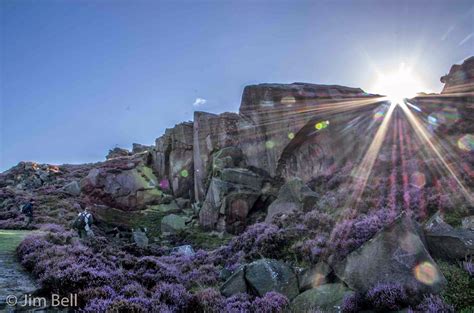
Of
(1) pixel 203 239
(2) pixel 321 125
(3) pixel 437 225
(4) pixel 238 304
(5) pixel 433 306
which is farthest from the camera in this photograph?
(1) pixel 203 239

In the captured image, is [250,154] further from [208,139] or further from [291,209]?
[291,209]

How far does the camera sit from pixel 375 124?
80.3 feet

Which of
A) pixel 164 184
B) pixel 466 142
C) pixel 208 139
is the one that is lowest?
pixel 164 184

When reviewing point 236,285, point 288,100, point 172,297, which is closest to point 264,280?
point 236,285

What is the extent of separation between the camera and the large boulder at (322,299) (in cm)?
870

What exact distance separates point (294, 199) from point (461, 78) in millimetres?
15328

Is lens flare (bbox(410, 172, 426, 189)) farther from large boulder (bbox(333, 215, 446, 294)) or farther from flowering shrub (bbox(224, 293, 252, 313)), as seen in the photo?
flowering shrub (bbox(224, 293, 252, 313))

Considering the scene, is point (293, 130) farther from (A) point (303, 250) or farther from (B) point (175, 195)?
(B) point (175, 195)

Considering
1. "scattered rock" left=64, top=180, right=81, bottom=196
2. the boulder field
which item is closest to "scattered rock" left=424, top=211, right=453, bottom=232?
the boulder field

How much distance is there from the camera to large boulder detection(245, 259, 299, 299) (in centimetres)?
1062

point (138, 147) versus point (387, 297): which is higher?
point (138, 147)

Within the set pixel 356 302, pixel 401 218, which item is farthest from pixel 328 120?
pixel 356 302

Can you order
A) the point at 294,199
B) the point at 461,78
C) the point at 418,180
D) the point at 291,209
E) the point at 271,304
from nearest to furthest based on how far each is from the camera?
the point at 271,304, the point at 418,180, the point at 291,209, the point at 294,199, the point at 461,78

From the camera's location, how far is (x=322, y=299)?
919 cm
